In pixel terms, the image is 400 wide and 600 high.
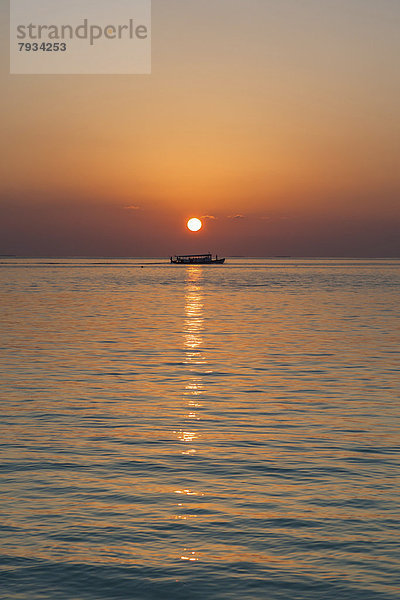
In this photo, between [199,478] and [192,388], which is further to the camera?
[192,388]

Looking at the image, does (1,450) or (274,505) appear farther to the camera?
(1,450)

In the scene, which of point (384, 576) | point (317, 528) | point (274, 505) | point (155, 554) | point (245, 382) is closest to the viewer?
point (384, 576)

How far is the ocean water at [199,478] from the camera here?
11469 mm

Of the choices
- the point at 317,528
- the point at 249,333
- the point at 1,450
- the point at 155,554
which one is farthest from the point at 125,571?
the point at 249,333

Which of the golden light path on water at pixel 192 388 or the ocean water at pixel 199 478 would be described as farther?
the golden light path on water at pixel 192 388

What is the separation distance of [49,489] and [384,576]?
22.6 feet

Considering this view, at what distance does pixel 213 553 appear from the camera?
12250 millimetres

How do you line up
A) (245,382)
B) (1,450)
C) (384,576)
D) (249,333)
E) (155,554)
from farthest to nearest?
(249,333) → (245,382) → (1,450) → (155,554) → (384,576)

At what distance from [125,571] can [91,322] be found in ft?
158

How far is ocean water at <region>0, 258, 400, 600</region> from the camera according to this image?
11469 mm

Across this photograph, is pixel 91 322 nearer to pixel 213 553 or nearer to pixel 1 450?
pixel 1 450

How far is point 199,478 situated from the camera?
16.4m

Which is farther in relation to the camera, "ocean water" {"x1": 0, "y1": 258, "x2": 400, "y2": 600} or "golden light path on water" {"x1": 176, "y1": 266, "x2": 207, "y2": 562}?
"golden light path on water" {"x1": 176, "y1": 266, "x2": 207, "y2": 562}

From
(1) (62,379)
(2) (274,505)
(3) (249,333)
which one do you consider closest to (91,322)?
(3) (249,333)
